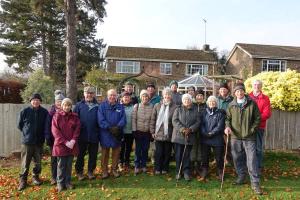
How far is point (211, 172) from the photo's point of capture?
9078mm

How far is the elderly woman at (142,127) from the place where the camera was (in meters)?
8.65

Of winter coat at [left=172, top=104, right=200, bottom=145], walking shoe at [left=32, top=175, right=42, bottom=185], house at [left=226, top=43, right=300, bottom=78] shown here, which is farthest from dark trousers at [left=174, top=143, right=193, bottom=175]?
house at [left=226, top=43, right=300, bottom=78]

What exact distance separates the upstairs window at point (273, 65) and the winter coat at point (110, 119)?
102ft

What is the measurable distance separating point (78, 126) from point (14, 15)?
28213mm

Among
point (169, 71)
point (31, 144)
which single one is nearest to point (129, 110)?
point (31, 144)

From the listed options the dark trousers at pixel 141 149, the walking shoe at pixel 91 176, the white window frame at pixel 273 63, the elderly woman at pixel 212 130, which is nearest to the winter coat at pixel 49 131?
the walking shoe at pixel 91 176

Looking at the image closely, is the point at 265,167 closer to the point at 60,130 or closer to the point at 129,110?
the point at 129,110

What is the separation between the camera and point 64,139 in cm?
782

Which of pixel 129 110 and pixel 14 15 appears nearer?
pixel 129 110

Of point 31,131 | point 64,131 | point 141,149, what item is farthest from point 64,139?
point 141,149

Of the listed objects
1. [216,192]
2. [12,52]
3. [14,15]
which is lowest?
[216,192]

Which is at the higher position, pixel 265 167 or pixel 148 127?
pixel 148 127

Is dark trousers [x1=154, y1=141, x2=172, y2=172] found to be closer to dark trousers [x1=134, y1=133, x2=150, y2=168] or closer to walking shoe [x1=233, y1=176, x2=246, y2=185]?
dark trousers [x1=134, y1=133, x2=150, y2=168]

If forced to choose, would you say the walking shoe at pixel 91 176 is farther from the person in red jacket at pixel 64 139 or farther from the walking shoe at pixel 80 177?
the person in red jacket at pixel 64 139
